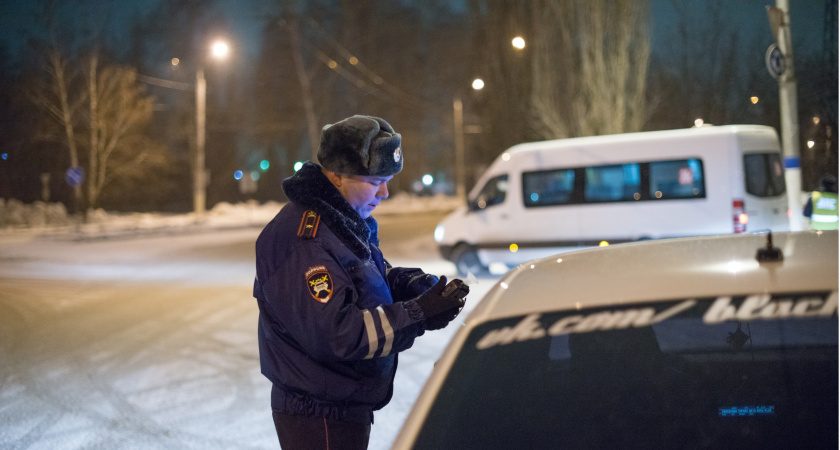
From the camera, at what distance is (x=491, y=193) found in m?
13.3

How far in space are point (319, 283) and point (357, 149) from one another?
45 cm

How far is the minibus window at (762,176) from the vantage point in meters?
11.7

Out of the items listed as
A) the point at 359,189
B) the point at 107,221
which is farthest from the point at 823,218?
the point at 107,221

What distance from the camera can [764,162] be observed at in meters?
11.8

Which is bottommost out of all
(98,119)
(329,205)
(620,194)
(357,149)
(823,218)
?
(823,218)

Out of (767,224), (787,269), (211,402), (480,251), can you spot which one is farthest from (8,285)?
(787,269)

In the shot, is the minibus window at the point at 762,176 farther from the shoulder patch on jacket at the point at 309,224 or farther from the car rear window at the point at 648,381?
the shoulder patch on jacket at the point at 309,224

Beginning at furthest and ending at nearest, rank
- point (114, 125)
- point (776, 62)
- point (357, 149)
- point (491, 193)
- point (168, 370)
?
point (114, 125), point (491, 193), point (776, 62), point (168, 370), point (357, 149)

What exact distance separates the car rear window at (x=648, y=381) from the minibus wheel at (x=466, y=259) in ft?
36.9

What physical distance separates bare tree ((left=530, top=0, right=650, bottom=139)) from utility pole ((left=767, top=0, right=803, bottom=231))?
13.8m

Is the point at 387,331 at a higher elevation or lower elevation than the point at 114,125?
lower

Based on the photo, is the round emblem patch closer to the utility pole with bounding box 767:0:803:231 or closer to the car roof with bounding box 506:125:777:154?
the car roof with bounding box 506:125:777:154

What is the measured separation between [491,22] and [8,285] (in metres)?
25.0

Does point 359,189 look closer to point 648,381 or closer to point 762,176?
point 648,381
